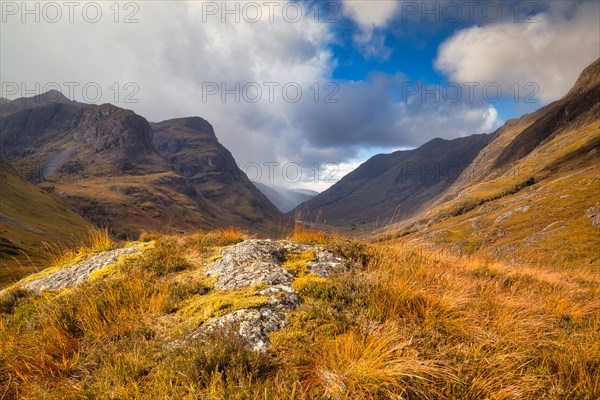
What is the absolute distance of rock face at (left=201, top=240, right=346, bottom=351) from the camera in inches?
163

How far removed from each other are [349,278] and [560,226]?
336 feet

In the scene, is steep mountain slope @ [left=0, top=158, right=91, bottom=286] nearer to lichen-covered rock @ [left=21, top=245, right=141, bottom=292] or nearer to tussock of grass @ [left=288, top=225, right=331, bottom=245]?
lichen-covered rock @ [left=21, top=245, right=141, bottom=292]

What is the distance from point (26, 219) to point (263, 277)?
140919mm

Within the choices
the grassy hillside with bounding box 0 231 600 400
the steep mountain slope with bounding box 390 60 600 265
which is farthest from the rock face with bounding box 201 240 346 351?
the steep mountain slope with bounding box 390 60 600 265

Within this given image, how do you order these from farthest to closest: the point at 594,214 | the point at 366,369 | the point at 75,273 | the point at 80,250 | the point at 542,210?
the point at 542,210 → the point at 594,214 → the point at 80,250 → the point at 75,273 → the point at 366,369

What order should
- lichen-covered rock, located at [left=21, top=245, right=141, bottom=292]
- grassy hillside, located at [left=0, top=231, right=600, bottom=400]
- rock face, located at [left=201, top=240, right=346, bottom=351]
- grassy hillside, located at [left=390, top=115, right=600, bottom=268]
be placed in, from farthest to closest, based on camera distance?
grassy hillside, located at [left=390, top=115, right=600, bottom=268] → lichen-covered rock, located at [left=21, top=245, right=141, bottom=292] → rock face, located at [left=201, top=240, right=346, bottom=351] → grassy hillside, located at [left=0, top=231, right=600, bottom=400]

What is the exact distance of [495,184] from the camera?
162 metres

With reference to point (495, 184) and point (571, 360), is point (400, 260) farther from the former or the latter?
point (495, 184)

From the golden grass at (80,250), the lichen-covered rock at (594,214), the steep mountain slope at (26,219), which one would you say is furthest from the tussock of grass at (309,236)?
the lichen-covered rock at (594,214)

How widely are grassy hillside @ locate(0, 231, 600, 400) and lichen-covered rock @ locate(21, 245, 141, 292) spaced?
106cm

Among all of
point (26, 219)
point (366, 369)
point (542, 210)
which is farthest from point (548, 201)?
point (26, 219)

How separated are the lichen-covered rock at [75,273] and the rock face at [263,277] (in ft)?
9.35

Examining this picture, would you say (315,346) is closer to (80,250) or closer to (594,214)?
(80,250)

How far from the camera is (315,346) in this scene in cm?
358
